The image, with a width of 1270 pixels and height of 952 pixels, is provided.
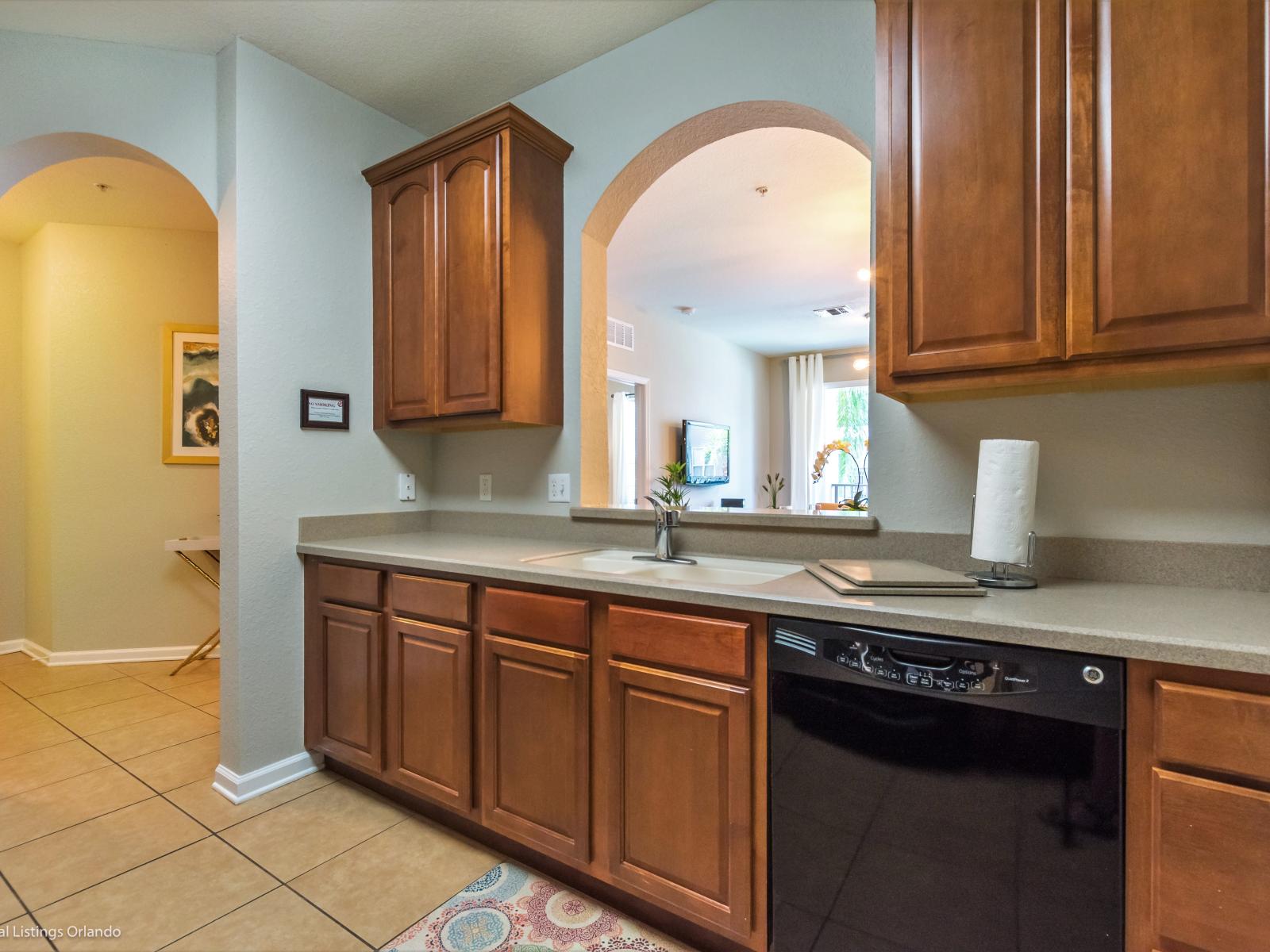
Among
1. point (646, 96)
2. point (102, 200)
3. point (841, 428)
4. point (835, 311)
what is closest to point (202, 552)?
point (102, 200)

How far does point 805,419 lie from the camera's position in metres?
8.25

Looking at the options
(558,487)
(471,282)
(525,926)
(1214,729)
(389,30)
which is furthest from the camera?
(558,487)

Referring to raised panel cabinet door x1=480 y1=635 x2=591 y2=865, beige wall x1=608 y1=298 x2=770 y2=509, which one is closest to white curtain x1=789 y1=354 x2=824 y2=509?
beige wall x1=608 y1=298 x2=770 y2=509

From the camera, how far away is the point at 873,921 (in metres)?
1.23

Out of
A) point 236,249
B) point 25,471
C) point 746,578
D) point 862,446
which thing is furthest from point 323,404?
point 862,446

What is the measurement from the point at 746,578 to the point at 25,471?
15.6ft

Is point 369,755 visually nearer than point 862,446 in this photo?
Yes

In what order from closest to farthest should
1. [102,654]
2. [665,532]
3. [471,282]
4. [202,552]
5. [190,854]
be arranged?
1. [190,854]
2. [665,532]
3. [471,282]
4. [102,654]
5. [202,552]

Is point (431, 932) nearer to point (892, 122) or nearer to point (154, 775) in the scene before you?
Answer: point (154, 775)

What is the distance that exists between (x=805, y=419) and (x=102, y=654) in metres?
7.28

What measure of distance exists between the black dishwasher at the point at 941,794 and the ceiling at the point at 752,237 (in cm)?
238

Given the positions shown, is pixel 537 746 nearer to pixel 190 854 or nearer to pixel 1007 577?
pixel 190 854

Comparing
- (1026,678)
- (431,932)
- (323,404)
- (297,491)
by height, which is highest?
(323,404)

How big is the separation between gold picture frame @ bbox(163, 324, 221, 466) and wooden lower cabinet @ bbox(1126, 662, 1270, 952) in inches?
180
